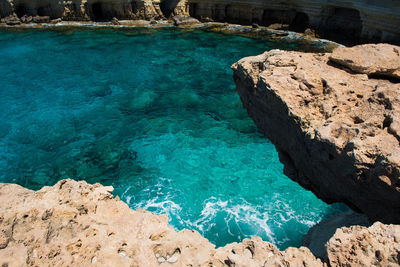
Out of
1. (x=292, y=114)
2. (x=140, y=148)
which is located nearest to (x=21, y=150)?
(x=140, y=148)

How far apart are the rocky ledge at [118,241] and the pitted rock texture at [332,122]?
831 millimetres

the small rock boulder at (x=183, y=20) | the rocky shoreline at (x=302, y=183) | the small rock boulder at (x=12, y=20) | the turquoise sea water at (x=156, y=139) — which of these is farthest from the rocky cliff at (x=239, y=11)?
the rocky shoreline at (x=302, y=183)

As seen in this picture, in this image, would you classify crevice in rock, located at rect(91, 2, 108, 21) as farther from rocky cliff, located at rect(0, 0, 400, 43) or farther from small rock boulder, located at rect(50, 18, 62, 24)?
small rock boulder, located at rect(50, 18, 62, 24)

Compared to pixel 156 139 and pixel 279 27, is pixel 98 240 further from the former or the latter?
pixel 279 27

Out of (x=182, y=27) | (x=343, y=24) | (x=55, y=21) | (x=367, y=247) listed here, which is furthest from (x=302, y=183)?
(x=55, y=21)

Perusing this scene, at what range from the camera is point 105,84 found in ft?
54.6

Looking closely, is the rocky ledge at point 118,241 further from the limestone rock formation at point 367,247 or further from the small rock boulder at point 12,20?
the small rock boulder at point 12,20

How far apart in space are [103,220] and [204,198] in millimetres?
4756

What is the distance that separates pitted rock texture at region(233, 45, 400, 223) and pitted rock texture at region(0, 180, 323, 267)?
1.40m

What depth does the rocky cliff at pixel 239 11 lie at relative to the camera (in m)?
21.7

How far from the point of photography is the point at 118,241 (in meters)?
4.29

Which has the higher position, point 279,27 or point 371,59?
point 371,59

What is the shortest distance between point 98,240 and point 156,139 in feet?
25.7

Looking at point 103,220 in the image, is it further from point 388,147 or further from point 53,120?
point 53,120
